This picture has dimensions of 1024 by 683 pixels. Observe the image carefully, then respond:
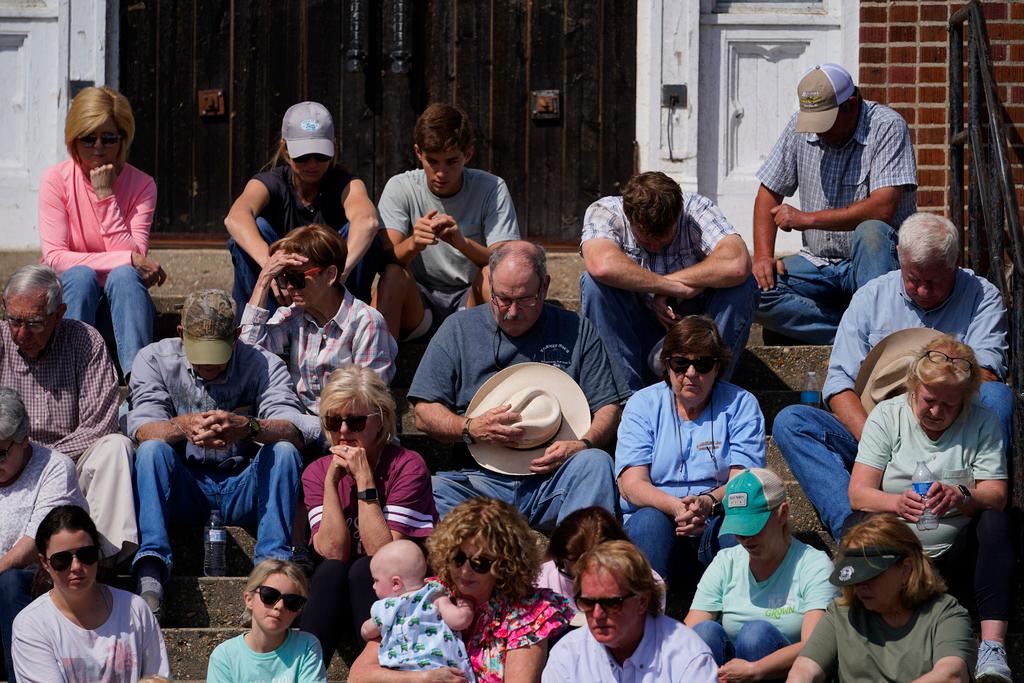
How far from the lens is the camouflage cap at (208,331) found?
5715mm

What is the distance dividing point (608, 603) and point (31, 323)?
8.30 ft

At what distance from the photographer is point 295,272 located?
6082 millimetres

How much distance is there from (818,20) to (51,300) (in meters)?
4.09

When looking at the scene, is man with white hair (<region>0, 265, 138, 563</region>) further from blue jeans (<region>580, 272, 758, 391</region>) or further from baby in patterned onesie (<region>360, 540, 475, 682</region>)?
blue jeans (<region>580, 272, 758, 391</region>)

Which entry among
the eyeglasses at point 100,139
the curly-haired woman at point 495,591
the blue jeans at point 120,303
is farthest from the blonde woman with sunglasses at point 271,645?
the eyeglasses at point 100,139

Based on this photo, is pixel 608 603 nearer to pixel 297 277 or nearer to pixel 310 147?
pixel 297 277

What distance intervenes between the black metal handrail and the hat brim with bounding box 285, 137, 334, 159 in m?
2.66

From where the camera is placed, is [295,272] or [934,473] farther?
[295,272]

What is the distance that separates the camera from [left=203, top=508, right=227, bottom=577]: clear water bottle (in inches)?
217

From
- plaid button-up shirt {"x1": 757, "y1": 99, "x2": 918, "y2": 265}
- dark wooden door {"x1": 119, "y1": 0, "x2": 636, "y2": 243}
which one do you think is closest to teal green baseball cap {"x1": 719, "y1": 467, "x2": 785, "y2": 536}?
plaid button-up shirt {"x1": 757, "y1": 99, "x2": 918, "y2": 265}

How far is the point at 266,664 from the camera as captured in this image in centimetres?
466

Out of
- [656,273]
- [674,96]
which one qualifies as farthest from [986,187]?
[674,96]

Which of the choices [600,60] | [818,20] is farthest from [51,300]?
[818,20]

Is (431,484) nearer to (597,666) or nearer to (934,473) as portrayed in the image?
(597,666)
